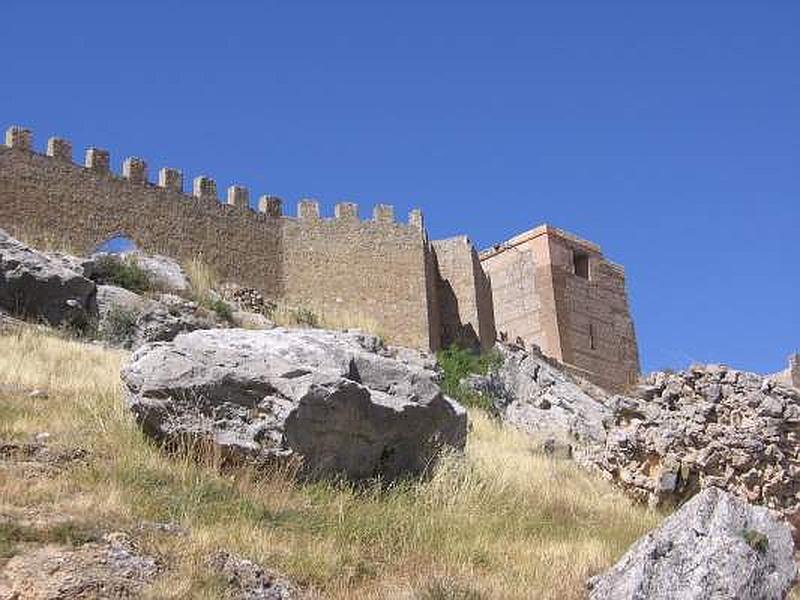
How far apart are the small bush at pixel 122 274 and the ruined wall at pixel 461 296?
10.2m

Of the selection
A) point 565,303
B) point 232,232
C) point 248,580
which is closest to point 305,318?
point 232,232

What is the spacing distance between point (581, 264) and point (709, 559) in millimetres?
27975

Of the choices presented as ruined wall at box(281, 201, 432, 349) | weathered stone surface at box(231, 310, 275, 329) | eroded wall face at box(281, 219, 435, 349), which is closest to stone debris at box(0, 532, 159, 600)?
weathered stone surface at box(231, 310, 275, 329)

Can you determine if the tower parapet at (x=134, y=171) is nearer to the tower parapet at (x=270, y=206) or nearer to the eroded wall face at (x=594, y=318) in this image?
the tower parapet at (x=270, y=206)

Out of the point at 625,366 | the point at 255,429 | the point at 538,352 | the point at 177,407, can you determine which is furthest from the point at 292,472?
the point at 625,366

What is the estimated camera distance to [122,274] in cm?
1941

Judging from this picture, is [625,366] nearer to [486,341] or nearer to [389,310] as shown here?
[486,341]

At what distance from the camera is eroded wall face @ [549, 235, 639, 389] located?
3109 centimetres

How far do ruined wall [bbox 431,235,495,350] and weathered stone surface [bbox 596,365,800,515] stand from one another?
17970 mm

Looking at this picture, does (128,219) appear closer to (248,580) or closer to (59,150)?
(59,150)

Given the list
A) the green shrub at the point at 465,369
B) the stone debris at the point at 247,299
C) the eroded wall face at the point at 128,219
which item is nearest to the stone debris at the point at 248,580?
the green shrub at the point at 465,369

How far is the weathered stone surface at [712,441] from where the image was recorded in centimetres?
898

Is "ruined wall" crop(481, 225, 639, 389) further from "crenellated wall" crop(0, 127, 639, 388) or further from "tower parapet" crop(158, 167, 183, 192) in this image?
"tower parapet" crop(158, 167, 183, 192)

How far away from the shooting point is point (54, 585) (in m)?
5.27
